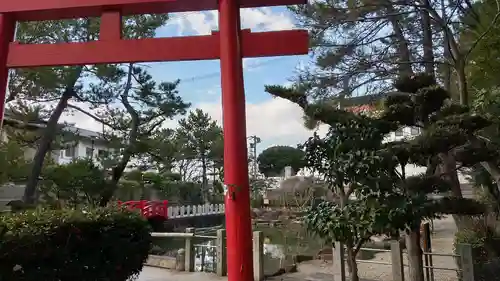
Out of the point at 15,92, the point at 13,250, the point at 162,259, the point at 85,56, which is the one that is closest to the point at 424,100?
the point at 85,56

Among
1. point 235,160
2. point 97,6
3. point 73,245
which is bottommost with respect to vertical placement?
point 73,245

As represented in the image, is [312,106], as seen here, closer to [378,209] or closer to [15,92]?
[378,209]

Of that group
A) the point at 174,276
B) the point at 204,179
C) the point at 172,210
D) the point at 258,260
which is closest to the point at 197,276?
the point at 174,276

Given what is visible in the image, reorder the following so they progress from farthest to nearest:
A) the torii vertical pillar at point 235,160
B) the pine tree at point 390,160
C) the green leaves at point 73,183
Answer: the green leaves at point 73,183, the pine tree at point 390,160, the torii vertical pillar at point 235,160

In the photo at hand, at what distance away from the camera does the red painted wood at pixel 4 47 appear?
157 inches

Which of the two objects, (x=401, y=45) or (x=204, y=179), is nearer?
(x=401, y=45)

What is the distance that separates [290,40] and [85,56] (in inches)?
81.2

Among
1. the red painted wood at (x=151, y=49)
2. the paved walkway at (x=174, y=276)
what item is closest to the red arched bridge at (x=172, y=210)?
the paved walkway at (x=174, y=276)

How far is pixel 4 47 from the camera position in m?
4.04

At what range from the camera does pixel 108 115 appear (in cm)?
1164

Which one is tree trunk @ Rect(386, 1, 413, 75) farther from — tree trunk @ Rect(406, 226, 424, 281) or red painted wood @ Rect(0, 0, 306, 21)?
red painted wood @ Rect(0, 0, 306, 21)

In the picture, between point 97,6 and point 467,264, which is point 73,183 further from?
point 467,264

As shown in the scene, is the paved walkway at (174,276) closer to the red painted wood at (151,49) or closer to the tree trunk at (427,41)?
the red painted wood at (151,49)

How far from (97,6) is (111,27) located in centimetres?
25
